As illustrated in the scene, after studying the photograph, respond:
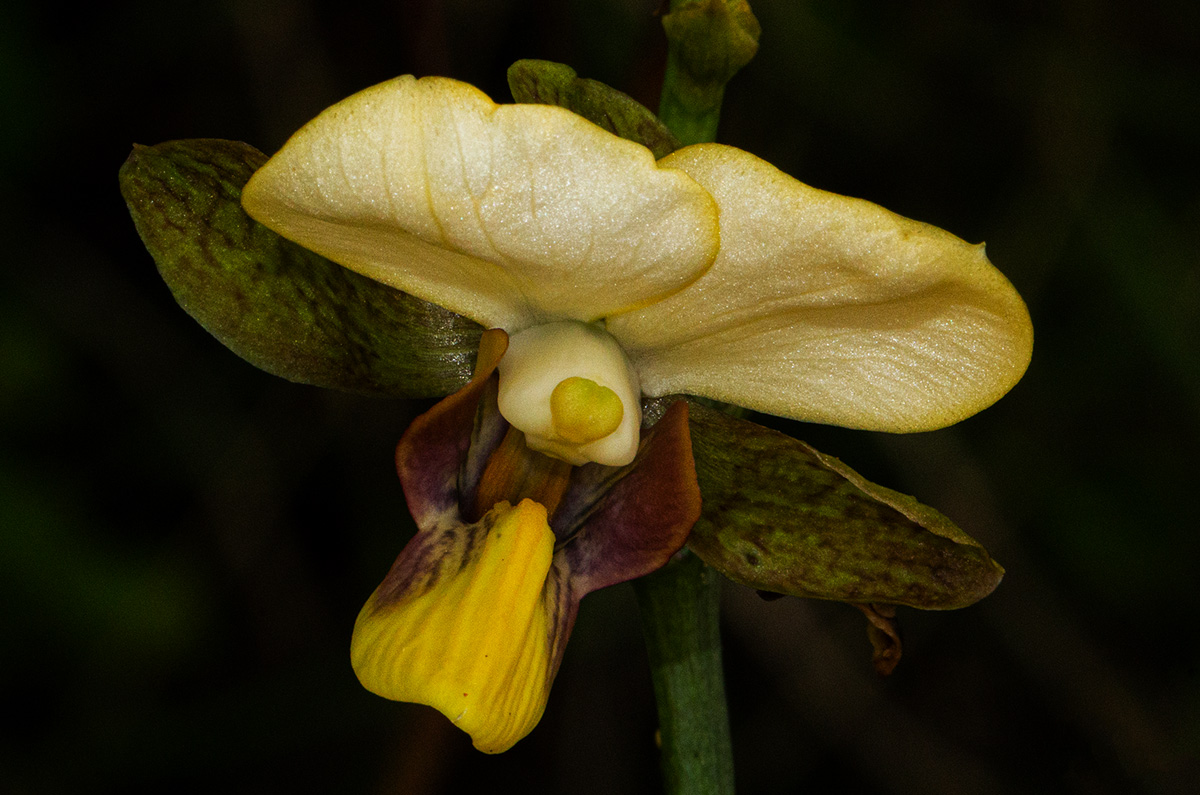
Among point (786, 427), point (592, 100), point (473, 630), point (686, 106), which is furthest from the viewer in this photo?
point (786, 427)

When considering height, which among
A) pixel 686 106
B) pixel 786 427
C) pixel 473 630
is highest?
pixel 686 106

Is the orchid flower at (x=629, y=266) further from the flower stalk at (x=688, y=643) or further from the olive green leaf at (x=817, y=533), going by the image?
the flower stalk at (x=688, y=643)

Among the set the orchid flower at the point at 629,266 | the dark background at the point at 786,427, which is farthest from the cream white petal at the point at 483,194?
the dark background at the point at 786,427

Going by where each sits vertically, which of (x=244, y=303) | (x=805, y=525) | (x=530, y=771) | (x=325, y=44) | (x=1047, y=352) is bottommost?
(x=530, y=771)

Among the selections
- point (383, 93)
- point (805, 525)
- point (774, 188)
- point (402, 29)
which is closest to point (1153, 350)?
point (402, 29)

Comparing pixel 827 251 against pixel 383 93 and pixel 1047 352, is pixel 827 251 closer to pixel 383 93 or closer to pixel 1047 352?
pixel 383 93

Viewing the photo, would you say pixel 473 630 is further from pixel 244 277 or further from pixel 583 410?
pixel 244 277

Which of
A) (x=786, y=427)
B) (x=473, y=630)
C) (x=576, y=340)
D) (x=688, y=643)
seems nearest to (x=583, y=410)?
(x=576, y=340)
